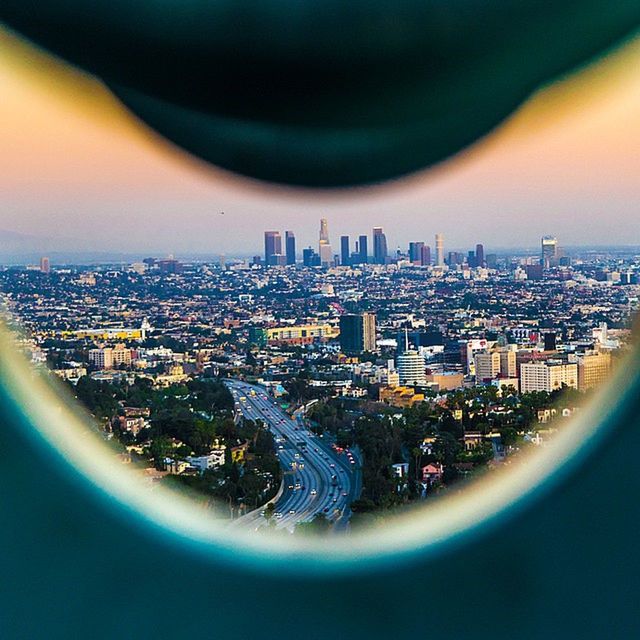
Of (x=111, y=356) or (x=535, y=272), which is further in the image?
(x=535, y=272)

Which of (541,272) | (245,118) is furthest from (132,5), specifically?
(541,272)

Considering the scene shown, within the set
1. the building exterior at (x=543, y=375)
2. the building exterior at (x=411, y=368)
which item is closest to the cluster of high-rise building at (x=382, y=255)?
the building exterior at (x=411, y=368)

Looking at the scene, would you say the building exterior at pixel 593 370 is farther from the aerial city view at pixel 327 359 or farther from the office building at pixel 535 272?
the office building at pixel 535 272

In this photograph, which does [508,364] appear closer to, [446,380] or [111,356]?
[446,380]

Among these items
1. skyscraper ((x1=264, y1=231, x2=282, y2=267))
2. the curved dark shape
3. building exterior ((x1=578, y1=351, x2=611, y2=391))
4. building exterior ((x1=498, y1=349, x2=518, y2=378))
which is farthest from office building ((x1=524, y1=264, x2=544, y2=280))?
the curved dark shape

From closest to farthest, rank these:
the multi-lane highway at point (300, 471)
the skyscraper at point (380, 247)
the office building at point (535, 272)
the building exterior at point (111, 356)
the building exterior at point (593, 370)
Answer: the building exterior at point (593, 370), the multi-lane highway at point (300, 471), the building exterior at point (111, 356), the skyscraper at point (380, 247), the office building at point (535, 272)

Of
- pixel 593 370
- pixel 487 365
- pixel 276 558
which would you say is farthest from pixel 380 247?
pixel 276 558

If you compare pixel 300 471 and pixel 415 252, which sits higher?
pixel 415 252

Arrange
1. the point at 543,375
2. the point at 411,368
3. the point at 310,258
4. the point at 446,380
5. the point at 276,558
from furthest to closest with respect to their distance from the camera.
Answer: the point at 310,258 < the point at 411,368 < the point at 446,380 < the point at 543,375 < the point at 276,558
